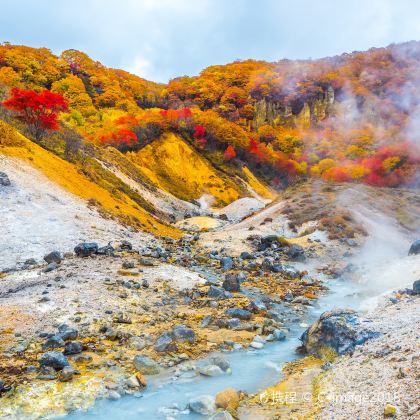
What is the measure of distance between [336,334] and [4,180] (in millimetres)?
21513

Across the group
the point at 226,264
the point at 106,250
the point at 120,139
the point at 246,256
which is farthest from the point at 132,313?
the point at 120,139

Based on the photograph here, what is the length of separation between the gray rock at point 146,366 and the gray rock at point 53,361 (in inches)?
65.6

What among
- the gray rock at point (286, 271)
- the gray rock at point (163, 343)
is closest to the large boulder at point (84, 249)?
the gray rock at point (163, 343)

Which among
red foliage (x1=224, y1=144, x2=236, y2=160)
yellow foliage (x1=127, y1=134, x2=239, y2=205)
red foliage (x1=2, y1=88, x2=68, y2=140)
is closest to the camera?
red foliage (x1=2, y1=88, x2=68, y2=140)

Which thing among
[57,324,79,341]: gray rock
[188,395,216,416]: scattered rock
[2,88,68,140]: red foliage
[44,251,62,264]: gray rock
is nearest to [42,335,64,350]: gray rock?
[57,324,79,341]: gray rock

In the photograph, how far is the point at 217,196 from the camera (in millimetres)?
73812

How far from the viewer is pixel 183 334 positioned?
1237cm

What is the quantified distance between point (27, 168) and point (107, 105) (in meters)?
79.5

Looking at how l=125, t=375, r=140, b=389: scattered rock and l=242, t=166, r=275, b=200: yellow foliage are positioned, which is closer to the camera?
l=125, t=375, r=140, b=389: scattered rock

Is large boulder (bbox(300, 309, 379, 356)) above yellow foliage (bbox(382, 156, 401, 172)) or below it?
below

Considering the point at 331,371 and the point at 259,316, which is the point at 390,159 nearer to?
the point at 259,316

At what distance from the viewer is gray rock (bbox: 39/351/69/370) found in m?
9.91

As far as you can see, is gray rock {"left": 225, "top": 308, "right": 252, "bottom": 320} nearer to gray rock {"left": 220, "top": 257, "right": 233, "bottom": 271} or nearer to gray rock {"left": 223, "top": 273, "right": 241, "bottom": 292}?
gray rock {"left": 223, "top": 273, "right": 241, "bottom": 292}

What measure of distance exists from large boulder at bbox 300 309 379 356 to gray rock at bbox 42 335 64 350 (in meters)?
6.63
